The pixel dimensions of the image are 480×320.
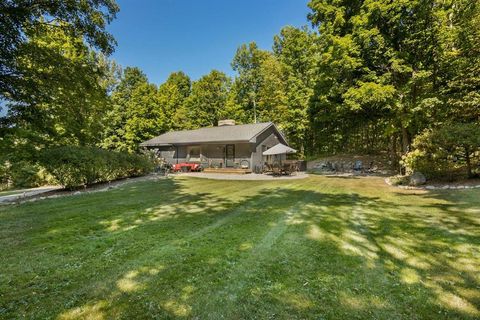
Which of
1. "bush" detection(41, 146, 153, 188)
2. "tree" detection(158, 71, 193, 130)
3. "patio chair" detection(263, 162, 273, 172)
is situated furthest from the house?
"tree" detection(158, 71, 193, 130)

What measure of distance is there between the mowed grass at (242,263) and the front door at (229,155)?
567 inches

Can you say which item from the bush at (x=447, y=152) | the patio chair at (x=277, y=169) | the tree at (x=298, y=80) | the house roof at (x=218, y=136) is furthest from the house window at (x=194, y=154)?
the bush at (x=447, y=152)

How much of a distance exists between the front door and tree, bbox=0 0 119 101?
13.8m

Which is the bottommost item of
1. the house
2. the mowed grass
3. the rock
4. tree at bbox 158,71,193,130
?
the mowed grass

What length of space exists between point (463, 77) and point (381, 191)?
9.85 metres

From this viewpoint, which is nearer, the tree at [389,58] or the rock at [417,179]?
the rock at [417,179]

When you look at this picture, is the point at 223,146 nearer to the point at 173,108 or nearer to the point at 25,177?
the point at 25,177

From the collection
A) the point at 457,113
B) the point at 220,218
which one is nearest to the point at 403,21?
the point at 457,113

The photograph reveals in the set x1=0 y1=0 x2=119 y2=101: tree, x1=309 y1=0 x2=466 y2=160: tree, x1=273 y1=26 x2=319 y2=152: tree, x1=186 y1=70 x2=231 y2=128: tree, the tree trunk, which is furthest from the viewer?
x1=186 y1=70 x2=231 y2=128: tree

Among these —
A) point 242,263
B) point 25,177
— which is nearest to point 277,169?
point 242,263

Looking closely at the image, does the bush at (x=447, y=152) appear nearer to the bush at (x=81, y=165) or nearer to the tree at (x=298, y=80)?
the bush at (x=81, y=165)

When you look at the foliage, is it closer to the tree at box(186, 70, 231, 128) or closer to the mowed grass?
the mowed grass

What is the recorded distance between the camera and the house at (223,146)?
20312mm

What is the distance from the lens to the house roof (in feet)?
65.3
